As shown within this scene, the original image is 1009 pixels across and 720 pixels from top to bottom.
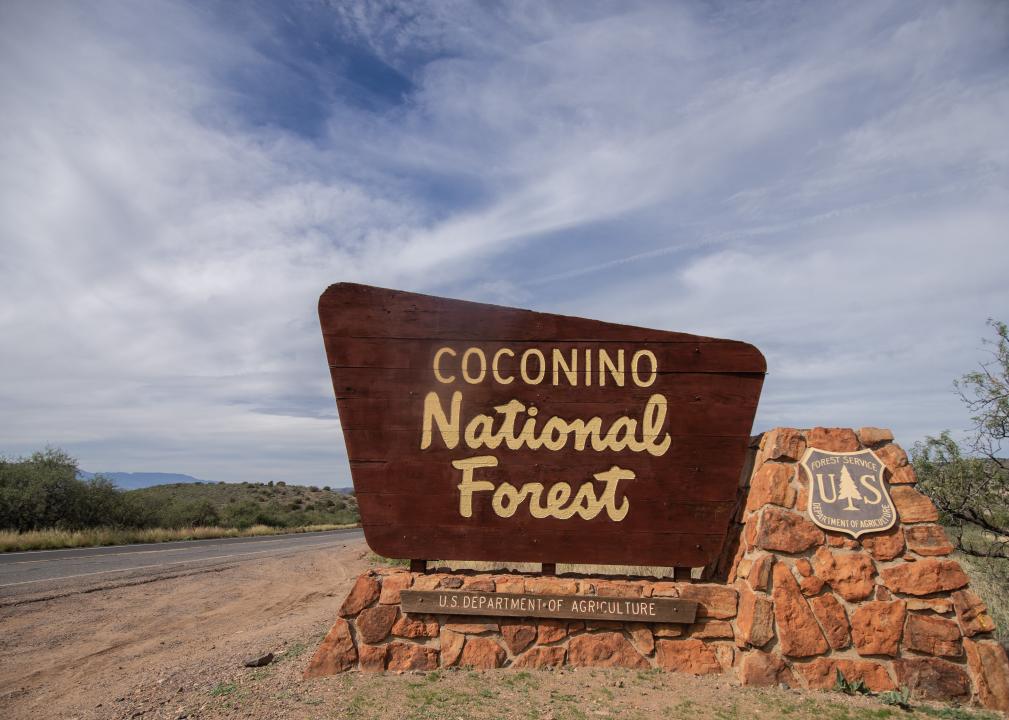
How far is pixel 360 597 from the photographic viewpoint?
18.9ft

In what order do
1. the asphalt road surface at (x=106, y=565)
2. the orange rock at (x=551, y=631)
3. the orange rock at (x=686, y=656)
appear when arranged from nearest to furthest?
1. the orange rock at (x=686, y=656)
2. the orange rock at (x=551, y=631)
3. the asphalt road surface at (x=106, y=565)

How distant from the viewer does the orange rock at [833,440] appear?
5879 mm

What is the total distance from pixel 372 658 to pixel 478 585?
118 centimetres

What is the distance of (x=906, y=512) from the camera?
568cm

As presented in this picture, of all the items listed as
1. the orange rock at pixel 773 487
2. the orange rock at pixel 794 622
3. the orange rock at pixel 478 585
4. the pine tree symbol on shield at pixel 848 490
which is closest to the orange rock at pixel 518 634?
the orange rock at pixel 478 585

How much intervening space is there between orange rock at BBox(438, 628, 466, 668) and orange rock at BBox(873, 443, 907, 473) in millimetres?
4380

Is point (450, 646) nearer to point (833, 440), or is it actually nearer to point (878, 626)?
point (878, 626)

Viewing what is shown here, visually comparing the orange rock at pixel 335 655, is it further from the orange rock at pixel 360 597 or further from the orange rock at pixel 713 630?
the orange rock at pixel 713 630

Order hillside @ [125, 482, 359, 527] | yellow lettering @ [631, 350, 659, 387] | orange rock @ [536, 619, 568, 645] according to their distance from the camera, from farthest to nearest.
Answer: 1. hillside @ [125, 482, 359, 527]
2. yellow lettering @ [631, 350, 659, 387]
3. orange rock @ [536, 619, 568, 645]

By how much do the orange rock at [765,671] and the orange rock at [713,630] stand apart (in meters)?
0.27

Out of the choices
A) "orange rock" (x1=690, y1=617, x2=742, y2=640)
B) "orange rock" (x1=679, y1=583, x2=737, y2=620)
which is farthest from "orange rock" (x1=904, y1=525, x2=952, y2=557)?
"orange rock" (x1=690, y1=617, x2=742, y2=640)

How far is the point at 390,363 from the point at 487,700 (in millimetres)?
3165

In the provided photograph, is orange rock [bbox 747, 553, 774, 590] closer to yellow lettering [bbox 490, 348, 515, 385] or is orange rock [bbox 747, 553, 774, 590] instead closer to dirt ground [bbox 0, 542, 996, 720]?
dirt ground [bbox 0, 542, 996, 720]

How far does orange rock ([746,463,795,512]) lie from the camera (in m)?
5.77
